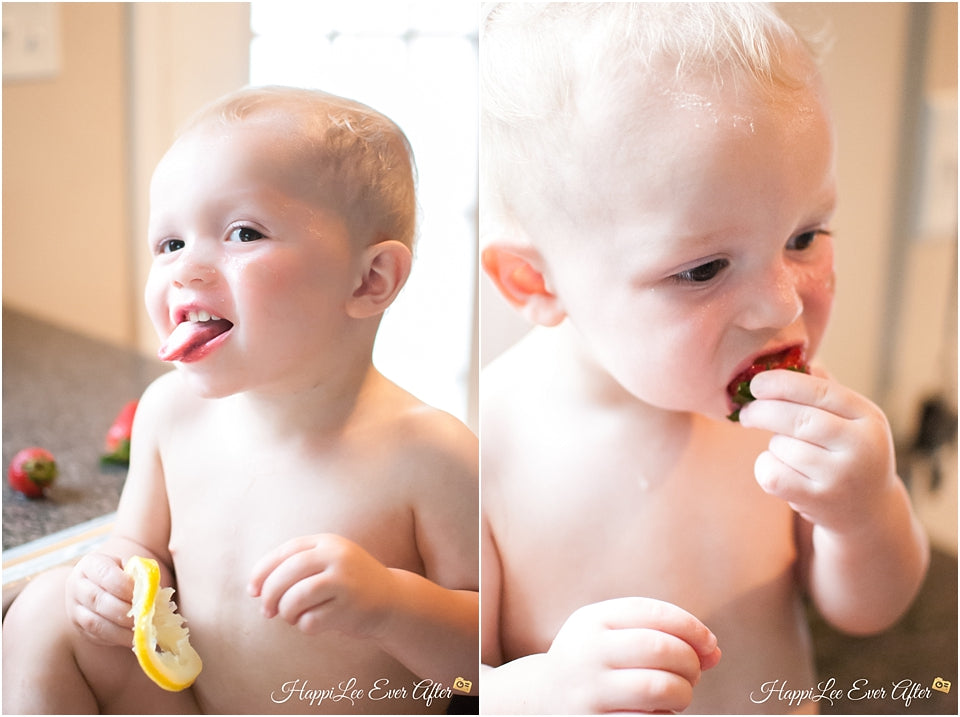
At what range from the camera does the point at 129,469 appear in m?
0.94

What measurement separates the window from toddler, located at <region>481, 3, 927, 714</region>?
3cm

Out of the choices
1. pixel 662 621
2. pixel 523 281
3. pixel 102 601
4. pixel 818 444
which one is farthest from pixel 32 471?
pixel 818 444

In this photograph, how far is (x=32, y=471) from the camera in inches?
38.1

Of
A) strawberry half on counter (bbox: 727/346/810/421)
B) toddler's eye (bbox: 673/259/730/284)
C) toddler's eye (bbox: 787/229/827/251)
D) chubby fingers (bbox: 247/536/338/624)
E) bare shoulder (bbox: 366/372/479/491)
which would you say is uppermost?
toddler's eye (bbox: 787/229/827/251)

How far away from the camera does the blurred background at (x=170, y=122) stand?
894 mm

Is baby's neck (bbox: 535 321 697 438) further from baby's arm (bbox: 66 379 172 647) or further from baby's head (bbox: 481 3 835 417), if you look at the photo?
baby's arm (bbox: 66 379 172 647)

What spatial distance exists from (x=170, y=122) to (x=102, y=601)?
16.7 inches

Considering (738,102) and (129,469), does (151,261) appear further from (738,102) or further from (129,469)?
(738,102)

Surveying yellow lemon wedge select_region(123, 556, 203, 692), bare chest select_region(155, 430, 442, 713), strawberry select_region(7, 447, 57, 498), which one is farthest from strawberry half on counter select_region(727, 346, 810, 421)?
strawberry select_region(7, 447, 57, 498)

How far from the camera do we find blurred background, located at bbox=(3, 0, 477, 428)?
2.93ft

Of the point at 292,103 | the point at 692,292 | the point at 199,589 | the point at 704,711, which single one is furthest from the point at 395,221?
the point at 704,711

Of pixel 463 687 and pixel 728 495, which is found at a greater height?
pixel 728 495

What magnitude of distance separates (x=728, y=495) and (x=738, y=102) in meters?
0.34

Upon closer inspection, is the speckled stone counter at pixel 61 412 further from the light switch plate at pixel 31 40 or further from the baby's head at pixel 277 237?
the light switch plate at pixel 31 40
